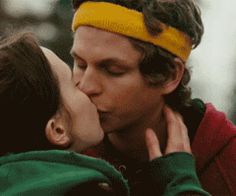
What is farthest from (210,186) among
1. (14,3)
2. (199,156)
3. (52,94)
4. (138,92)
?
(14,3)

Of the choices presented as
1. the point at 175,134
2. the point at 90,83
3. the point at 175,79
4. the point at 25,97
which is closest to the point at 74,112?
the point at 25,97

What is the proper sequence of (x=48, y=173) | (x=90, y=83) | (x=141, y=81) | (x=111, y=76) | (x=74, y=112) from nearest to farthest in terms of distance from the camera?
(x=48, y=173) < (x=74, y=112) < (x=90, y=83) < (x=111, y=76) < (x=141, y=81)

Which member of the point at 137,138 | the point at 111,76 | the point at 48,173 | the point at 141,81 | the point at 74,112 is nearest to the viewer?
the point at 48,173

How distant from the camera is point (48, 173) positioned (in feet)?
10.9

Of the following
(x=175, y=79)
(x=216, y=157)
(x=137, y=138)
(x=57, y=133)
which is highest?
(x=57, y=133)

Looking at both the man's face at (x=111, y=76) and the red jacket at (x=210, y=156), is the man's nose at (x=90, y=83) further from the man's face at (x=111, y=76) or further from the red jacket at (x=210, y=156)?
the red jacket at (x=210, y=156)

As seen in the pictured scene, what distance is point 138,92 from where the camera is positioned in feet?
14.6

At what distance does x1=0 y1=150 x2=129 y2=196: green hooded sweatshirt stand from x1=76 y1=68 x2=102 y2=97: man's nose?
808 mm

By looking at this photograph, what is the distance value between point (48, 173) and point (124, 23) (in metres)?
1.27

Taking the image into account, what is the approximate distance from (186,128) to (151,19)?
1.81 feet

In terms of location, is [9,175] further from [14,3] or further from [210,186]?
[14,3]

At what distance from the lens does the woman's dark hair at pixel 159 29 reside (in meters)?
4.43

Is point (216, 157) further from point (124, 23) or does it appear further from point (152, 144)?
point (124, 23)

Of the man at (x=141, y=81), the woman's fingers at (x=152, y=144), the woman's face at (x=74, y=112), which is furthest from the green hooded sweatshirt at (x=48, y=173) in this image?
the man at (x=141, y=81)
